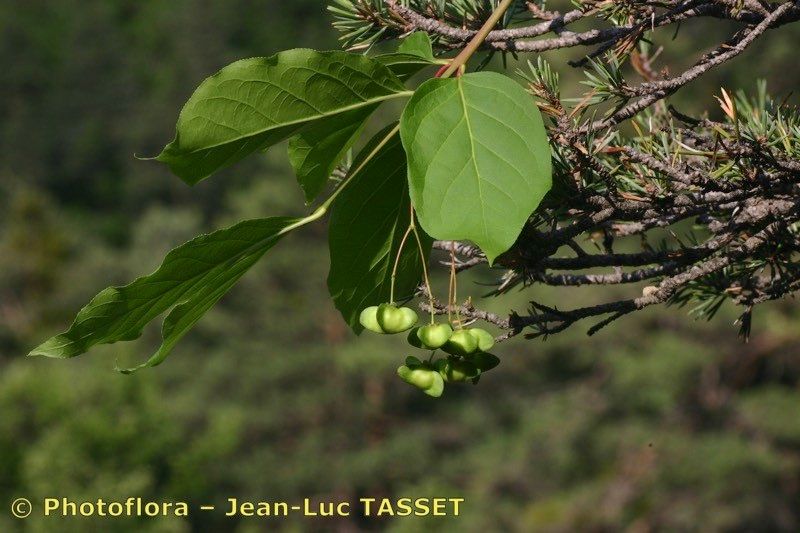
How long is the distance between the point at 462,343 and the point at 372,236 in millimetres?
168

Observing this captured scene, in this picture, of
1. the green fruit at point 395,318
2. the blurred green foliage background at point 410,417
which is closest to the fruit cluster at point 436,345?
the green fruit at point 395,318

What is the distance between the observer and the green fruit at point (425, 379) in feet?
2.71

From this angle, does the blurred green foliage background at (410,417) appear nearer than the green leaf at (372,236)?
No

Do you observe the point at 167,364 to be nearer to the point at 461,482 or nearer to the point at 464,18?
the point at 461,482

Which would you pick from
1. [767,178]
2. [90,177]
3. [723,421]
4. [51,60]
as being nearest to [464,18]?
[767,178]

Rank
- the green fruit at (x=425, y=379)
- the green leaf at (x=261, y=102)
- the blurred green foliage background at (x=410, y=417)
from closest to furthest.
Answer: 1. the green leaf at (x=261, y=102)
2. the green fruit at (x=425, y=379)
3. the blurred green foliage background at (x=410, y=417)

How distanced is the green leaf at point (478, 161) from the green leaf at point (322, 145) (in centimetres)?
7

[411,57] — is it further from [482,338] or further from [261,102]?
[482,338]

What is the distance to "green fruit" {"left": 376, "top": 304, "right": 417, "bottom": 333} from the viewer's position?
799 mm

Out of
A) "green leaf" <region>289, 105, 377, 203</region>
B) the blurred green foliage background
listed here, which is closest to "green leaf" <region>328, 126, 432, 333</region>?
"green leaf" <region>289, 105, 377, 203</region>

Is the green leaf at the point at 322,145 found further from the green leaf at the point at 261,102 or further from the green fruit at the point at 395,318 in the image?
the green fruit at the point at 395,318

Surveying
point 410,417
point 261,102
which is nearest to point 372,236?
point 261,102

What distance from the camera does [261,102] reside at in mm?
737

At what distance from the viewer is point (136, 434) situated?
735cm
